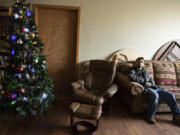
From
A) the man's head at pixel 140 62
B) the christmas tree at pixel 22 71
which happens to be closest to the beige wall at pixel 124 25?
the man's head at pixel 140 62

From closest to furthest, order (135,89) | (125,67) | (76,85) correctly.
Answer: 1. (135,89)
2. (76,85)
3. (125,67)

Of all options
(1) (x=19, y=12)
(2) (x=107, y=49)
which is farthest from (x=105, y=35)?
(1) (x=19, y=12)

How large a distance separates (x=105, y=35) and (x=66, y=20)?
976 mm

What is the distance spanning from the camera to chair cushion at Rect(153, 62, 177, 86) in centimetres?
304

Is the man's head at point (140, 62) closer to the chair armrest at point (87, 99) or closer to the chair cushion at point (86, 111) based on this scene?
the chair armrest at point (87, 99)

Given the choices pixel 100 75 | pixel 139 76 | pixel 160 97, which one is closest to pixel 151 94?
pixel 160 97

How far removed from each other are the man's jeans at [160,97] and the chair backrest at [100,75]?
79cm

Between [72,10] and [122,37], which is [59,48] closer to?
[72,10]

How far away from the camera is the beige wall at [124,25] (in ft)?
10.3

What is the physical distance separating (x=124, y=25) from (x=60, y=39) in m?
1.57

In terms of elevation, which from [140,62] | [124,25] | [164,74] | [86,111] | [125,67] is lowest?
[86,111]

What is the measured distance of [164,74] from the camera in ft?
10.0

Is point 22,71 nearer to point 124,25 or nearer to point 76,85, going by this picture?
point 76,85

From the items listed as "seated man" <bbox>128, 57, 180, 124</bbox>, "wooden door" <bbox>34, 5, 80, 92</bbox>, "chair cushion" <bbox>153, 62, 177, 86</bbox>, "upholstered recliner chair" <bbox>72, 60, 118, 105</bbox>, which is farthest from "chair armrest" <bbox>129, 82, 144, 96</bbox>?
"wooden door" <bbox>34, 5, 80, 92</bbox>
